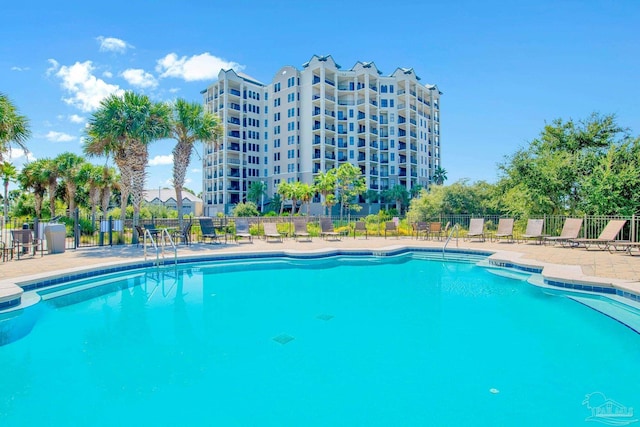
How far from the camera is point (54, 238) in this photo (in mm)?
11789

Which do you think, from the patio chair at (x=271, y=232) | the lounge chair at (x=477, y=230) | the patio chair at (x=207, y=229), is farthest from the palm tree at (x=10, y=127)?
the lounge chair at (x=477, y=230)

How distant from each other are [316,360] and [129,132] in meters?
13.5

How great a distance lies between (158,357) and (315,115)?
49694mm

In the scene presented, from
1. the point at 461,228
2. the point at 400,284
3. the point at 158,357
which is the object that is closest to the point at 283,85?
the point at 461,228

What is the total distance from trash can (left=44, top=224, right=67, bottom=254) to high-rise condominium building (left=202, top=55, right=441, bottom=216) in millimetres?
39178

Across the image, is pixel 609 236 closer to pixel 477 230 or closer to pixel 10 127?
pixel 477 230

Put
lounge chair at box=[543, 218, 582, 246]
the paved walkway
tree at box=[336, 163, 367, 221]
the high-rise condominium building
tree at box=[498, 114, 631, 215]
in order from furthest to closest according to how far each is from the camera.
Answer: the high-rise condominium building → tree at box=[336, 163, 367, 221] → tree at box=[498, 114, 631, 215] → lounge chair at box=[543, 218, 582, 246] → the paved walkway

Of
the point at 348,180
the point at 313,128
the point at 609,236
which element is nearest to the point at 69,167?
the point at 348,180

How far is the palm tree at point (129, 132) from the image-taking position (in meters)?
14.0

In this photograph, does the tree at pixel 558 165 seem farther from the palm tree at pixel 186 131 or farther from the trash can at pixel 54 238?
the trash can at pixel 54 238

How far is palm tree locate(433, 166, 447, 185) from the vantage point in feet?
203

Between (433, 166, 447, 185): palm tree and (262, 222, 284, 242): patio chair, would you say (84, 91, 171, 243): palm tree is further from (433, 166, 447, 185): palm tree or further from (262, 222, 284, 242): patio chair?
(433, 166, 447, 185): palm tree

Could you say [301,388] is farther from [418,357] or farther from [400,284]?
[400,284]

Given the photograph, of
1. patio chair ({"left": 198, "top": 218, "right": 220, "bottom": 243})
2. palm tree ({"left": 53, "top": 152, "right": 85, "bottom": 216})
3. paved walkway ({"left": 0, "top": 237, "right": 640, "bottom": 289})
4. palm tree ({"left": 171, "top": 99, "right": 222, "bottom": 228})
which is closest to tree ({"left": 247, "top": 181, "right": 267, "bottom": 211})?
palm tree ({"left": 53, "top": 152, "right": 85, "bottom": 216})
